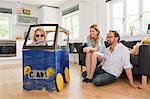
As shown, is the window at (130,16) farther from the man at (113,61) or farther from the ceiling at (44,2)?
the ceiling at (44,2)

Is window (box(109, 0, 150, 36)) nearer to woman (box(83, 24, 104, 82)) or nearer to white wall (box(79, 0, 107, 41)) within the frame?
white wall (box(79, 0, 107, 41))

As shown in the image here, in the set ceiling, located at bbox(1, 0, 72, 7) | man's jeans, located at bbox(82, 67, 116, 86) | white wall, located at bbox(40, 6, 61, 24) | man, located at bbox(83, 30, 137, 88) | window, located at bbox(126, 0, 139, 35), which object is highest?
ceiling, located at bbox(1, 0, 72, 7)

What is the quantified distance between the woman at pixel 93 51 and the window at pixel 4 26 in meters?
4.93

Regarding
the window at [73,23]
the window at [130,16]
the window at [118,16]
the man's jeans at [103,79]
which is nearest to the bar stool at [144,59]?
the man's jeans at [103,79]

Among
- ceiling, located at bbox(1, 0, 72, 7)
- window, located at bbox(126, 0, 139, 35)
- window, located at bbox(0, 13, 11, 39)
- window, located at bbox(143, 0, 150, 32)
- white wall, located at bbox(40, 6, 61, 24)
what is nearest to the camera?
window, located at bbox(143, 0, 150, 32)

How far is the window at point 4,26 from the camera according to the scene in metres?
6.77

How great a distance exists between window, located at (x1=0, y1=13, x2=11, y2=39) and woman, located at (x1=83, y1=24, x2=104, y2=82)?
4.93 metres

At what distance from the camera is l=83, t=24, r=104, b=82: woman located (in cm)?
260

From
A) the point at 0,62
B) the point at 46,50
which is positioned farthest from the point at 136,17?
the point at 0,62

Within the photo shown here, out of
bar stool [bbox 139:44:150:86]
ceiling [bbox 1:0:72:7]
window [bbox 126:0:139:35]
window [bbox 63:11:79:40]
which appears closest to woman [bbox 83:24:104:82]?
bar stool [bbox 139:44:150:86]

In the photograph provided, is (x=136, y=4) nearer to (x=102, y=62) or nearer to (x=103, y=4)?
(x=103, y=4)

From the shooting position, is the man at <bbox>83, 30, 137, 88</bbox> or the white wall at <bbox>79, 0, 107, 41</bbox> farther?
the white wall at <bbox>79, 0, 107, 41</bbox>

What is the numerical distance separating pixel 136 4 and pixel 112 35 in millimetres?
2504

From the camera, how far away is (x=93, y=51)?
8.57 feet
